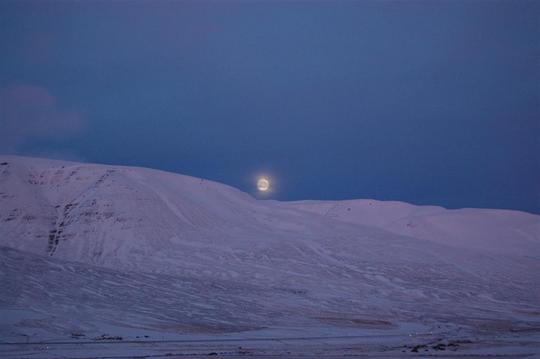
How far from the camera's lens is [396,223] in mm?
100188

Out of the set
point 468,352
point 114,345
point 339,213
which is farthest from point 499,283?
point 339,213

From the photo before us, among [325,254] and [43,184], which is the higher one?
[43,184]

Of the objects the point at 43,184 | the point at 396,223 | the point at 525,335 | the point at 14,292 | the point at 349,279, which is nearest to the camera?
the point at 525,335

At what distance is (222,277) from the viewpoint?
179ft

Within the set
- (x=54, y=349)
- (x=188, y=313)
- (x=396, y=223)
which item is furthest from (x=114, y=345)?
(x=396, y=223)

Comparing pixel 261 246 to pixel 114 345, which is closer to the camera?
pixel 114 345

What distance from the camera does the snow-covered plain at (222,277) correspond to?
2920 centimetres

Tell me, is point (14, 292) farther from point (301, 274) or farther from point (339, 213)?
point (339, 213)

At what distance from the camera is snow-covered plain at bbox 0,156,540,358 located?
2920 cm

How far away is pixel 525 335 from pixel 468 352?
9.62m

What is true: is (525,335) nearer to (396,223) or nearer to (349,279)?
(349,279)

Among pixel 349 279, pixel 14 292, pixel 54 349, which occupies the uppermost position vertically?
pixel 349 279

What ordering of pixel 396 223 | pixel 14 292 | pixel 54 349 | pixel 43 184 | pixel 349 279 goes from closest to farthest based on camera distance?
pixel 54 349
pixel 14 292
pixel 349 279
pixel 43 184
pixel 396 223

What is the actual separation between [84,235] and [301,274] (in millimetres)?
19883
